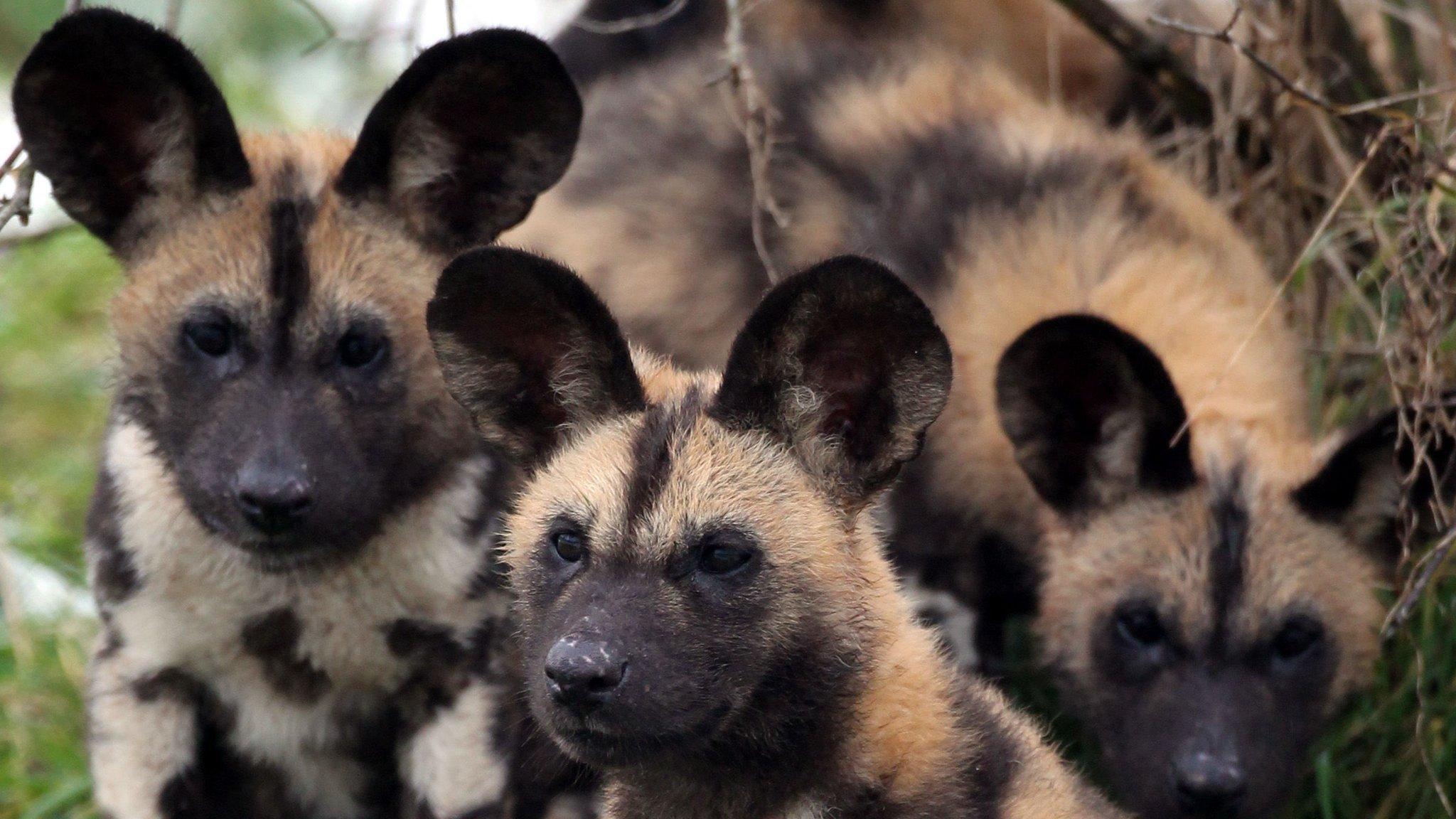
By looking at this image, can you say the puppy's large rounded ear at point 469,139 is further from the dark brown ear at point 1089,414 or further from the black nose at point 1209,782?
the black nose at point 1209,782

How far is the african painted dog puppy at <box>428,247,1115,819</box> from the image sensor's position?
3.45 metres

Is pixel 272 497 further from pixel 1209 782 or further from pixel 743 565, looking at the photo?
pixel 1209 782

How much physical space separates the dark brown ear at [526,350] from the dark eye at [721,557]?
1.30ft

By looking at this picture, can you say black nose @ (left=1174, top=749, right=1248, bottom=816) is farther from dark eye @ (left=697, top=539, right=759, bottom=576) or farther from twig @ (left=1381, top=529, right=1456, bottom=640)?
dark eye @ (left=697, top=539, right=759, bottom=576)

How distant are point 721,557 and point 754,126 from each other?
5.52 feet

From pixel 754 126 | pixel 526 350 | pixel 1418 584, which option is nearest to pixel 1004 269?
pixel 754 126

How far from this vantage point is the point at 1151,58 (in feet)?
19.4

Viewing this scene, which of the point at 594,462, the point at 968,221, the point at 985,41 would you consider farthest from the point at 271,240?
the point at 985,41

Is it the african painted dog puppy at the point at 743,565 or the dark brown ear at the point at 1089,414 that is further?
the dark brown ear at the point at 1089,414

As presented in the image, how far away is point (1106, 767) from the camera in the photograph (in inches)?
186

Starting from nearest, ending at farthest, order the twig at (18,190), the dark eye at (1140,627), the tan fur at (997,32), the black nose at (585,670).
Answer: the black nose at (585,670)
the twig at (18,190)
the dark eye at (1140,627)
the tan fur at (997,32)

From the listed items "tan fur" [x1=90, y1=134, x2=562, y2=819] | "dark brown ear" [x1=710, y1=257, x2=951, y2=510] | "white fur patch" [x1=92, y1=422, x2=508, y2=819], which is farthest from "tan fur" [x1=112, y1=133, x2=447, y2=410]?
"dark brown ear" [x1=710, y1=257, x2=951, y2=510]

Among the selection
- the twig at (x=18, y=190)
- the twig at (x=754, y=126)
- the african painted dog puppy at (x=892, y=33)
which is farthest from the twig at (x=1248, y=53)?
the twig at (x=18, y=190)

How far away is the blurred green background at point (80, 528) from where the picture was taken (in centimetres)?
502
